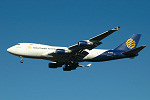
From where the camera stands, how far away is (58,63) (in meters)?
56.5

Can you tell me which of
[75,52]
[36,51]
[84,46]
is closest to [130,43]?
[75,52]

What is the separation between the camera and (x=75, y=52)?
49.5 m

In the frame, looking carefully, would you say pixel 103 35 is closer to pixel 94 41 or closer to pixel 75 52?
pixel 94 41

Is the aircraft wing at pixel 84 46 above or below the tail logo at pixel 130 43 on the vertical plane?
below

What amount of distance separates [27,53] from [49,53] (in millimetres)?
4172

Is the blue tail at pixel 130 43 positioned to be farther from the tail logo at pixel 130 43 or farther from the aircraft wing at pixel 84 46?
the aircraft wing at pixel 84 46

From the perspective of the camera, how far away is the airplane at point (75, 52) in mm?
47756

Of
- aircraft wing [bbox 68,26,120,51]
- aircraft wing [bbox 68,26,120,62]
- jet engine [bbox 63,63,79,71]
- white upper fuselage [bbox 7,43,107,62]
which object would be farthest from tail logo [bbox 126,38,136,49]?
white upper fuselage [bbox 7,43,107,62]

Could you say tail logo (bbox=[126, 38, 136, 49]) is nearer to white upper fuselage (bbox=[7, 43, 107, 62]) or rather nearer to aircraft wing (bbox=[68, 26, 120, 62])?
aircraft wing (bbox=[68, 26, 120, 62])

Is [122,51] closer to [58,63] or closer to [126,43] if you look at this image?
[126,43]

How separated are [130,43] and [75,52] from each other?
535 inches

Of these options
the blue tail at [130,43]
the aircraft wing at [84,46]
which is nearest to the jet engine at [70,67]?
the aircraft wing at [84,46]

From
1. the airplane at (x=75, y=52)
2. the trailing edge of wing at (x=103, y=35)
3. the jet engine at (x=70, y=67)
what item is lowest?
the jet engine at (x=70, y=67)

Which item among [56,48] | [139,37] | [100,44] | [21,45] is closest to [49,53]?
[56,48]
